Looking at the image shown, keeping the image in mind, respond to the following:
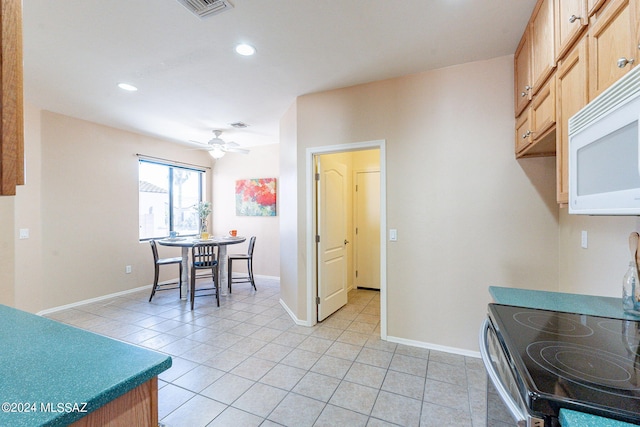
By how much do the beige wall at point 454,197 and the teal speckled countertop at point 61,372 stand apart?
246cm

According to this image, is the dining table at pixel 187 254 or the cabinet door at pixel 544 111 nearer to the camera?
the cabinet door at pixel 544 111

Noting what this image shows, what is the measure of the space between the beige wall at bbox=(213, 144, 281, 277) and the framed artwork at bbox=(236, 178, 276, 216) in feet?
0.34

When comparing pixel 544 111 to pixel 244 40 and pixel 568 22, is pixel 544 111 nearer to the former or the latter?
pixel 568 22

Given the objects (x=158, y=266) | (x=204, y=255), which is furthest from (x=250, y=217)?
(x=158, y=266)

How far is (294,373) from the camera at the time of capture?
2.34 metres

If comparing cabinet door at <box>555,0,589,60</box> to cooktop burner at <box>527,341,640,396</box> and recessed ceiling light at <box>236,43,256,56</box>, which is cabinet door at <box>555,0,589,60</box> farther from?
recessed ceiling light at <box>236,43,256,56</box>

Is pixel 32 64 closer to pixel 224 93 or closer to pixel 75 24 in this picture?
pixel 75 24

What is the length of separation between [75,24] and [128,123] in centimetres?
254

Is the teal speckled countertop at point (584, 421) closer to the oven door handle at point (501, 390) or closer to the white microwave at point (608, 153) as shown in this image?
the oven door handle at point (501, 390)

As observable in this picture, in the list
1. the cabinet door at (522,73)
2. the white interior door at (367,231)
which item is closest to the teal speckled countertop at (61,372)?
the cabinet door at (522,73)

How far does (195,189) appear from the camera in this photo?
6.05 m

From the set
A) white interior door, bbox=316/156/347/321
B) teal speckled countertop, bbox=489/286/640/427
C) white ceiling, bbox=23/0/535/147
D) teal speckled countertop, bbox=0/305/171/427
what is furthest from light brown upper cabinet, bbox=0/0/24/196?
white interior door, bbox=316/156/347/321

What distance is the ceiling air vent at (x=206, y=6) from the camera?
5.85ft

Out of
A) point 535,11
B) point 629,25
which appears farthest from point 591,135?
point 535,11
